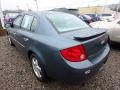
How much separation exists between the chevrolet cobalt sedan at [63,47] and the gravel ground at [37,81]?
24 cm

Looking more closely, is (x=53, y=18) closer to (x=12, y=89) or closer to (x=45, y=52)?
(x=45, y=52)

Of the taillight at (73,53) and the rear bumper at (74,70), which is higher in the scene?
the taillight at (73,53)

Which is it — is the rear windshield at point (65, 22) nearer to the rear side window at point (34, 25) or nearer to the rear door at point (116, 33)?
the rear side window at point (34, 25)

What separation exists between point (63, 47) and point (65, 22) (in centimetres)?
109

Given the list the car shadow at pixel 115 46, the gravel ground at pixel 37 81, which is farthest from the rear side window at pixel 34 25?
the car shadow at pixel 115 46

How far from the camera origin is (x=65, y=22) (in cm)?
353

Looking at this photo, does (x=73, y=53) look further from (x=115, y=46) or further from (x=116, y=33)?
(x=115, y=46)

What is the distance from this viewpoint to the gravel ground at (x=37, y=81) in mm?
3309

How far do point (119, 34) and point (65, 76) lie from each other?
3480mm

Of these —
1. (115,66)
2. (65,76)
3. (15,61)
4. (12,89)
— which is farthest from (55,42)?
(15,61)

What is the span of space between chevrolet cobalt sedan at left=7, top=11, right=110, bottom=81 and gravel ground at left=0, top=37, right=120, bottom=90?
24 centimetres

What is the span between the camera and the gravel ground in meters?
3.31

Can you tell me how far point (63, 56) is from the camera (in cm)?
256

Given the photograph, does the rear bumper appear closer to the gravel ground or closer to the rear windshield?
the gravel ground
